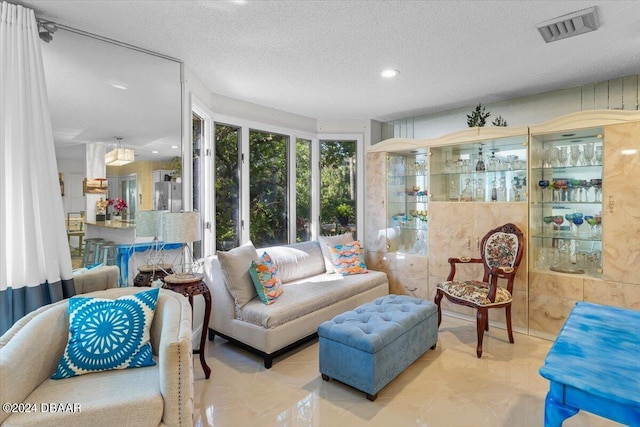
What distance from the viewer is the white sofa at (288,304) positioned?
2875 millimetres

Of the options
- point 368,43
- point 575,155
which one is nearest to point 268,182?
point 368,43

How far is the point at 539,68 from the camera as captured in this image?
3053 millimetres

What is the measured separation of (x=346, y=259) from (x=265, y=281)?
1340 millimetres

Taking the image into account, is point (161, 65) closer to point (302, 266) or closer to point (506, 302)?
point (302, 266)

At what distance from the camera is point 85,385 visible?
1.63m

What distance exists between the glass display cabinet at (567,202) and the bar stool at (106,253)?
386 centimetres

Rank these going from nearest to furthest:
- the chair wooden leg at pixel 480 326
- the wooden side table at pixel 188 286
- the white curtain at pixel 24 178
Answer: the white curtain at pixel 24 178 → the wooden side table at pixel 188 286 → the chair wooden leg at pixel 480 326

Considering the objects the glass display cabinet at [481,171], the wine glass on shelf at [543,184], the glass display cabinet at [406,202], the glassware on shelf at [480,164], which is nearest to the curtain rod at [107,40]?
the glass display cabinet at [406,202]

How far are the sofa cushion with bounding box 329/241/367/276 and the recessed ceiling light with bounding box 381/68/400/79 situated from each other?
203 centimetres

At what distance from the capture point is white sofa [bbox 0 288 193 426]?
1.43 m

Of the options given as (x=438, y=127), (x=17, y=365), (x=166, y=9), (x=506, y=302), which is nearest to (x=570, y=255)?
(x=506, y=302)

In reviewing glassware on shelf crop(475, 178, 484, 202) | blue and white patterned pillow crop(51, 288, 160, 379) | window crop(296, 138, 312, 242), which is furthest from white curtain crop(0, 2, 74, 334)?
glassware on shelf crop(475, 178, 484, 202)

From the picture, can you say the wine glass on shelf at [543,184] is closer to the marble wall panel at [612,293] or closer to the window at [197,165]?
the marble wall panel at [612,293]

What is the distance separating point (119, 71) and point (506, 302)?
3799mm
